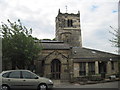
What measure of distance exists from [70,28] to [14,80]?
40194mm

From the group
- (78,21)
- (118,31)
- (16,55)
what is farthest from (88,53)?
(78,21)

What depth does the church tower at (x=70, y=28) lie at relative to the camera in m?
50.7

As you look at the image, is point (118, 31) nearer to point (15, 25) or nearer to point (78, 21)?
point (15, 25)

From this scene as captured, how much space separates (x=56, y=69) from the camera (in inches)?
974

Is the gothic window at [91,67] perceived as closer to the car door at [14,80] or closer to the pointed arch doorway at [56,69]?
the pointed arch doorway at [56,69]

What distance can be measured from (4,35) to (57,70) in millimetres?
8781

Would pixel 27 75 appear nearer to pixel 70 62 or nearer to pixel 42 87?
pixel 42 87

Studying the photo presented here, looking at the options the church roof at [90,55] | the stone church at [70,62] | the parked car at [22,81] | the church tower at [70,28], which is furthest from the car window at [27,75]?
the church tower at [70,28]

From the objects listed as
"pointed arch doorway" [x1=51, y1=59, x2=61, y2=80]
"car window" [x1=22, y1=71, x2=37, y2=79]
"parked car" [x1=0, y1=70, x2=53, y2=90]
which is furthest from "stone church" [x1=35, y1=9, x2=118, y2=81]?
"car window" [x1=22, y1=71, x2=37, y2=79]

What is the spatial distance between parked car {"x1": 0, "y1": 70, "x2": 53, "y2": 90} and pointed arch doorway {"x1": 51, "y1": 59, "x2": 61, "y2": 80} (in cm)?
1109

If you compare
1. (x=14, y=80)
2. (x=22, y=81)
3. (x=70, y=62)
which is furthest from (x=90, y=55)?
(x=14, y=80)

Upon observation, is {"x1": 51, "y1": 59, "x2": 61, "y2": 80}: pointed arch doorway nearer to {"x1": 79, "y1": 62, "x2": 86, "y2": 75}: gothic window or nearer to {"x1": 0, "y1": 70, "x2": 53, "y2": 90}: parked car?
{"x1": 79, "y1": 62, "x2": 86, "y2": 75}: gothic window

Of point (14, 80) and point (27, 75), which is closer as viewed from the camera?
point (14, 80)

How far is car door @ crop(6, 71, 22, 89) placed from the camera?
13070 millimetres
